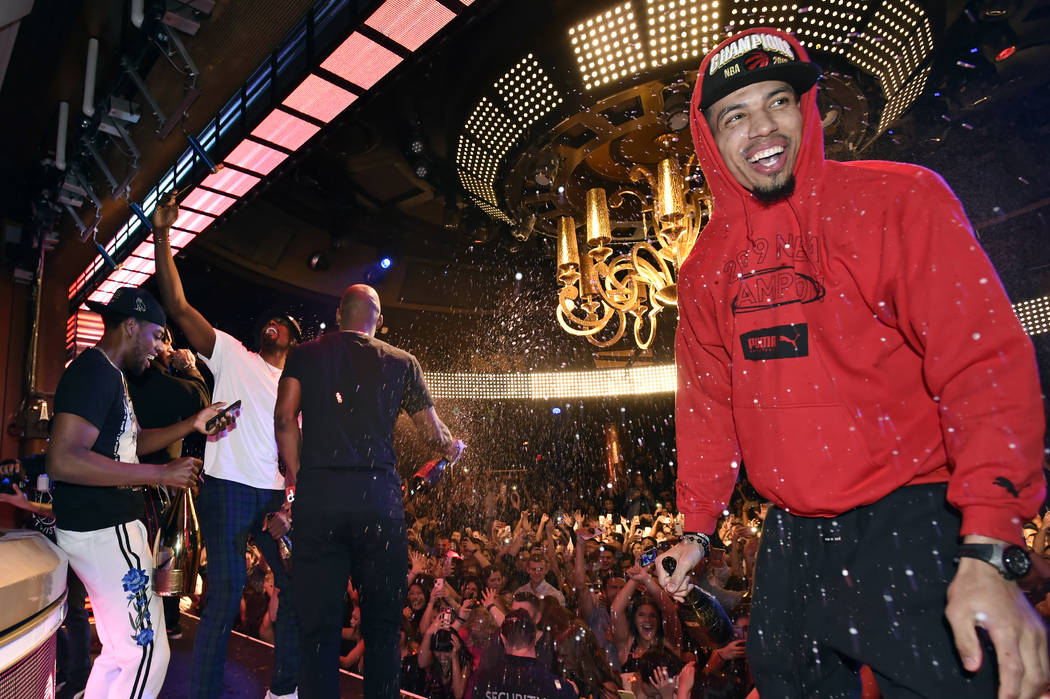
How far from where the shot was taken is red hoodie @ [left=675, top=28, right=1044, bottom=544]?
0.95 m

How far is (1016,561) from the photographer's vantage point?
874 mm

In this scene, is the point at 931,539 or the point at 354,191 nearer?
the point at 931,539

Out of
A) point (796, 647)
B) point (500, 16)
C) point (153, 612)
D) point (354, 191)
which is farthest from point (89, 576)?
point (354, 191)

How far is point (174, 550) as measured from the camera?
110 inches

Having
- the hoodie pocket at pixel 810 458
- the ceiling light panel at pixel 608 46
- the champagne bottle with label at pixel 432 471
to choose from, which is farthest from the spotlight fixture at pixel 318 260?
the hoodie pocket at pixel 810 458

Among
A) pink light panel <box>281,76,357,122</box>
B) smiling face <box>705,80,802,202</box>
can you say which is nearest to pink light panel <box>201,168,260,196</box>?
pink light panel <box>281,76,357,122</box>

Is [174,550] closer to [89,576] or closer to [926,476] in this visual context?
[89,576]

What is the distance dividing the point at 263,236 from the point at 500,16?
6631mm

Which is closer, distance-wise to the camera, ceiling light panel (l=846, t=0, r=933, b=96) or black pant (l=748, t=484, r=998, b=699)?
black pant (l=748, t=484, r=998, b=699)

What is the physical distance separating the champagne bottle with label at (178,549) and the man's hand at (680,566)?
2.22 metres

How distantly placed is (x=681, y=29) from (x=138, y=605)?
3879 mm

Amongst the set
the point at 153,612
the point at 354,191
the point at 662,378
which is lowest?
the point at 153,612

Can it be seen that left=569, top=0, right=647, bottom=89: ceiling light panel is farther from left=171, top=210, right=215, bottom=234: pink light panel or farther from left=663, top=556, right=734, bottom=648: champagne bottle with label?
left=171, top=210, right=215, bottom=234: pink light panel

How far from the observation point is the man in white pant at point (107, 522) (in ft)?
7.21
